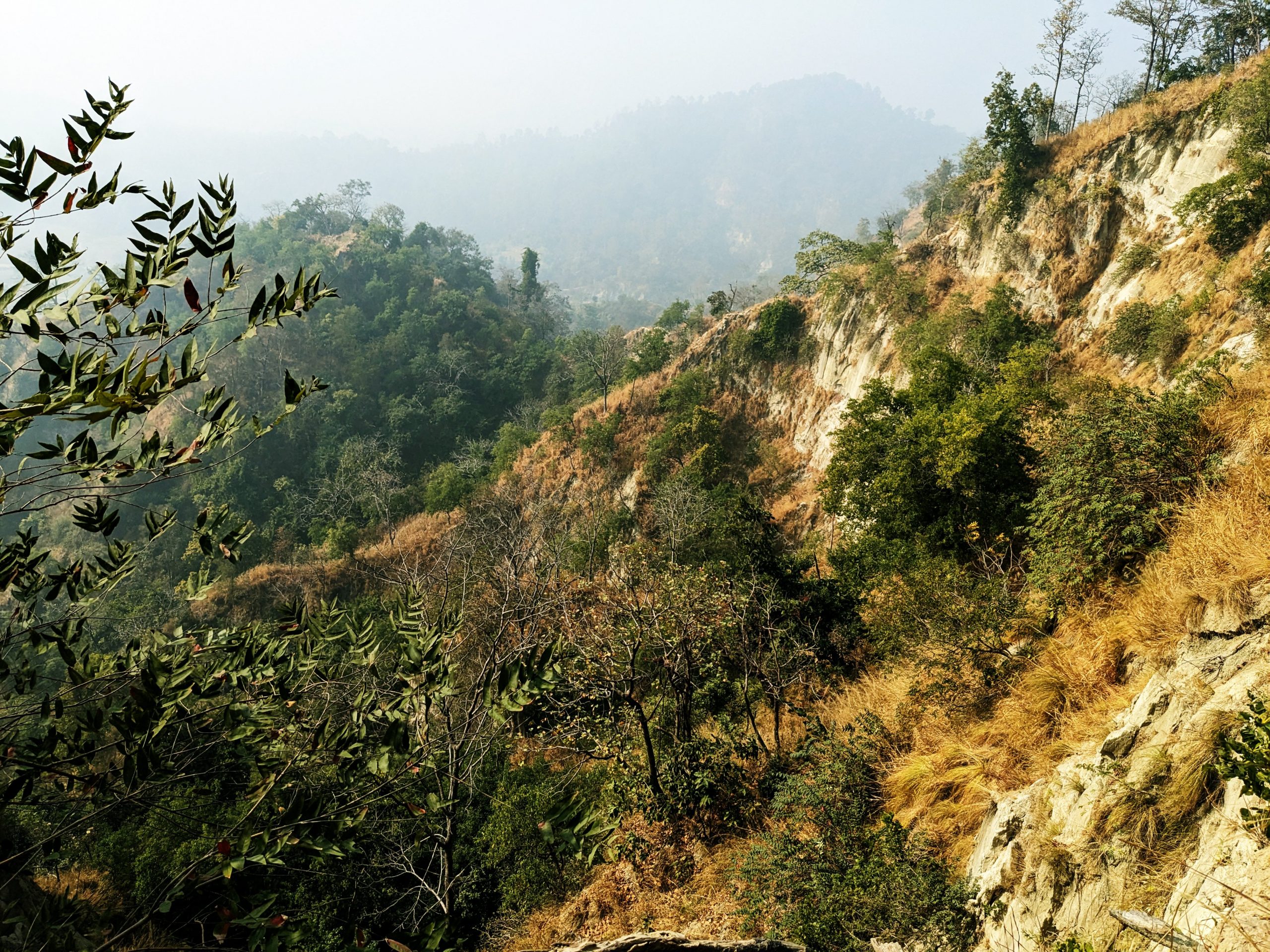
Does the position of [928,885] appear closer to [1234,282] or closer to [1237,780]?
[1237,780]

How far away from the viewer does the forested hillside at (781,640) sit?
2.66 meters

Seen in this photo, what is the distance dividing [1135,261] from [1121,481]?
531 inches

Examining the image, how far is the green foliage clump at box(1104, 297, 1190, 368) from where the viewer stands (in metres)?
13.3

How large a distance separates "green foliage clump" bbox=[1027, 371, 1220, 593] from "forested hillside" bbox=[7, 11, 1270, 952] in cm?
5

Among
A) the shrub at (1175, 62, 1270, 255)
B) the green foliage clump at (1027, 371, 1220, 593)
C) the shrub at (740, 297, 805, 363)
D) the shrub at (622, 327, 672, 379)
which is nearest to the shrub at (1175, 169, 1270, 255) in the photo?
the shrub at (1175, 62, 1270, 255)

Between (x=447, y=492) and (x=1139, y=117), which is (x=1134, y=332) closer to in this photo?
(x=1139, y=117)

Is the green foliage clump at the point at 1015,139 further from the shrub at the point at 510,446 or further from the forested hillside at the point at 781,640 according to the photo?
the shrub at the point at 510,446

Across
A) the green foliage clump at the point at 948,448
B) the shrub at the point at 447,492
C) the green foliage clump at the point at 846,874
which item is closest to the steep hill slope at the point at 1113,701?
the green foliage clump at the point at 846,874

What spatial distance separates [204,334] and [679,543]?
52.6 meters

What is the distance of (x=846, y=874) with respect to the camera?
562cm

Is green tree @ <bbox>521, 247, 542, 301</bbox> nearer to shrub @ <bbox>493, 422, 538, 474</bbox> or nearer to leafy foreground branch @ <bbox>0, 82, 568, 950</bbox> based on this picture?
shrub @ <bbox>493, 422, 538, 474</bbox>

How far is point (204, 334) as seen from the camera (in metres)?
51.3

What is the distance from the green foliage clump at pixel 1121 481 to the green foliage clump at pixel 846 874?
11.9 ft

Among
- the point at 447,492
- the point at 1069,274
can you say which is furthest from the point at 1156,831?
the point at 447,492
